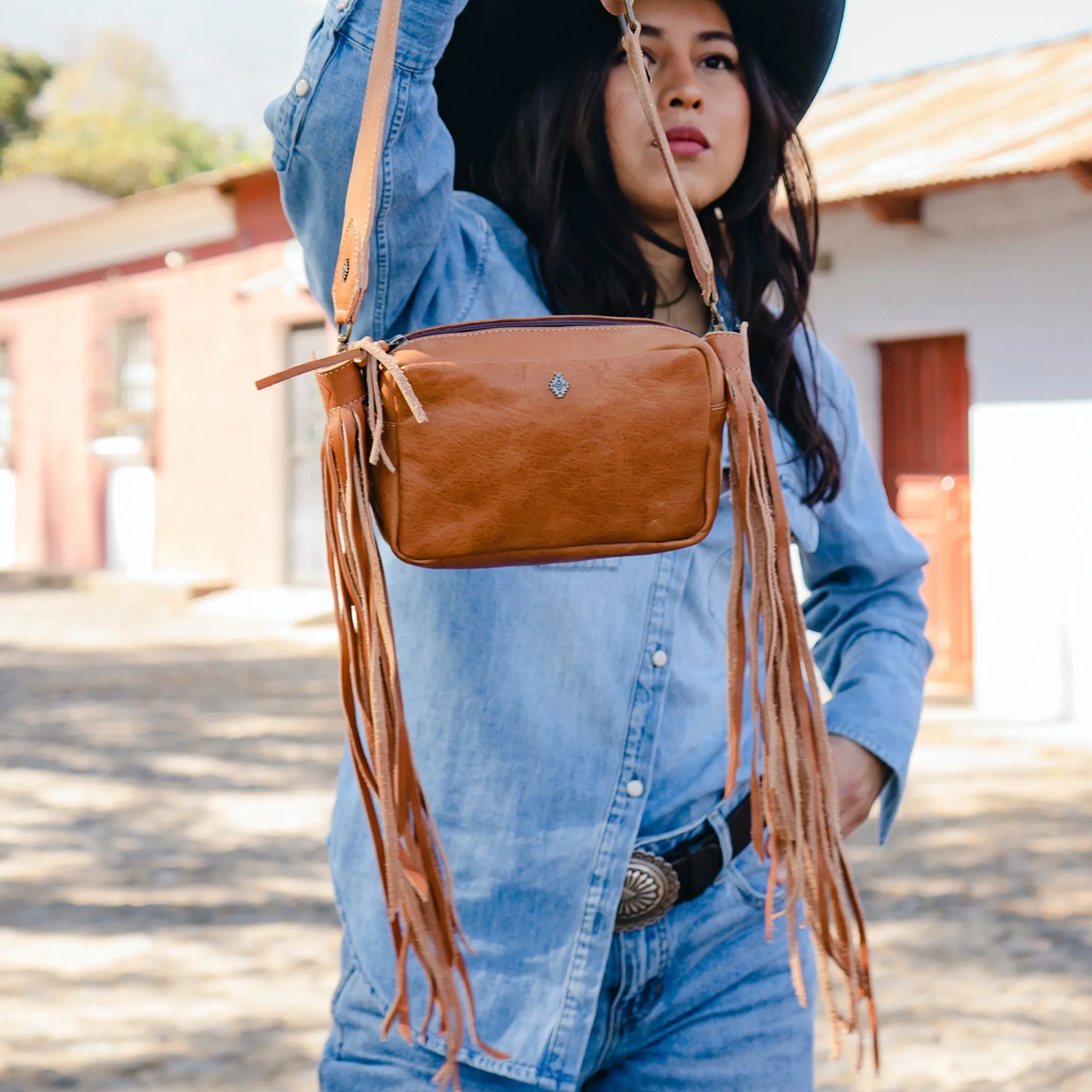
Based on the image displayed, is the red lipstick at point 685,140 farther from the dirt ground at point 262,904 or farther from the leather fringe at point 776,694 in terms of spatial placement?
the dirt ground at point 262,904

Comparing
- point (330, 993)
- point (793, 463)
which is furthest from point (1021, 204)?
point (793, 463)

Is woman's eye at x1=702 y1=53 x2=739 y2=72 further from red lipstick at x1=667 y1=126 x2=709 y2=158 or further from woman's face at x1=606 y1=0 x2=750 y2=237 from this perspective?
red lipstick at x1=667 y1=126 x2=709 y2=158

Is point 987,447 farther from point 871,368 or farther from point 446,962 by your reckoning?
point 446,962

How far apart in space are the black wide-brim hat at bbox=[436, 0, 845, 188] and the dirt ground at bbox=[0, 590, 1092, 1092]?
245 centimetres

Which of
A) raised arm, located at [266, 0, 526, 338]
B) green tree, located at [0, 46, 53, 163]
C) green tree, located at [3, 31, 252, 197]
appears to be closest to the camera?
raised arm, located at [266, 0, 526, 338]

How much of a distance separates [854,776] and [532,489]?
706mm

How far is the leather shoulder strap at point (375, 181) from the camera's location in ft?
3.27

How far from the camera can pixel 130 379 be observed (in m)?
15.4

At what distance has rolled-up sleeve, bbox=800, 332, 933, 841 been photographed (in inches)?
60.8

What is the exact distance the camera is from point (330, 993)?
3.59 m

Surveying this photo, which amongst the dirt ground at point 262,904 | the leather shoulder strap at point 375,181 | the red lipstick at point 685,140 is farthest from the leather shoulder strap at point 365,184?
the dirt ground at point 262,904

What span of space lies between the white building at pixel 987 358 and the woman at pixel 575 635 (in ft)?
19.4

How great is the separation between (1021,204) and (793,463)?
672 centimetres

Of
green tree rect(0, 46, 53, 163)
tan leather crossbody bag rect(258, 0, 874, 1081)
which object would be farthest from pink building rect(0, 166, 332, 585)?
green tree rect(0, 46, 53, 163)
